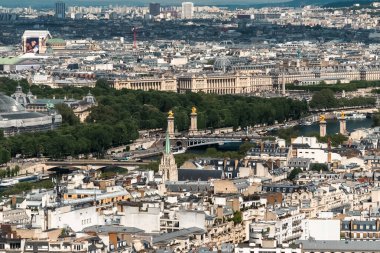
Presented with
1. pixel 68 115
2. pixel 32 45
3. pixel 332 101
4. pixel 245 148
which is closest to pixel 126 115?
pixel 68 115

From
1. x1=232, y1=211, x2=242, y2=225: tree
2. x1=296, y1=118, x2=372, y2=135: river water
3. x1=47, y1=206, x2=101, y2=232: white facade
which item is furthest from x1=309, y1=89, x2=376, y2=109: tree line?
x1=47, y1=206, x2=101, y2=232: white facade

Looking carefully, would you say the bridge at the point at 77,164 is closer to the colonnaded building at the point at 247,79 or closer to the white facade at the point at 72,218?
the white facade at the point at 72,218

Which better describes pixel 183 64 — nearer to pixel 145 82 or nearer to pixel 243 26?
pixel 145 82

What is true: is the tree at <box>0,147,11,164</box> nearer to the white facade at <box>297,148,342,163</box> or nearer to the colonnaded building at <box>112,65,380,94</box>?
the white facade at <box>297,148,342,163</box>

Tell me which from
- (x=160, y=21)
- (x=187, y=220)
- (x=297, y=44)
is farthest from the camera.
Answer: (x=160, y=21)

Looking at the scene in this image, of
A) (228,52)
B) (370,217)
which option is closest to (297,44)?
(228,52)

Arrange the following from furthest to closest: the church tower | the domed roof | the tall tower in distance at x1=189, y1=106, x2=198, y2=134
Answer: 1. the tall tower in distance at x1=189, y1=106, x2=198, y2=134
2. the domed roof
3. the church tower

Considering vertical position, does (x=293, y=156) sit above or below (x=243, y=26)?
above
